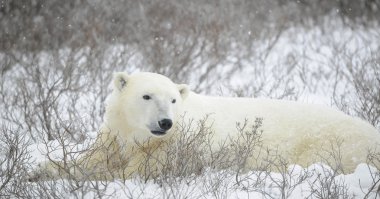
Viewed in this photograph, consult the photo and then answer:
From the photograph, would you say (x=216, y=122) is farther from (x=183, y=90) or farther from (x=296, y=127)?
(x=296, y=127)

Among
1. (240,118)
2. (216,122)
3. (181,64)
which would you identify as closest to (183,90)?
(216,122)

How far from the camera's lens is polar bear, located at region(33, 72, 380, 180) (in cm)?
289

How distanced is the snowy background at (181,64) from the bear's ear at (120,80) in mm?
382

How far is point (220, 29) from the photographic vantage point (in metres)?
8.22

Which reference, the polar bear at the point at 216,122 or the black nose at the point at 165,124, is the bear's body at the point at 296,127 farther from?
the black nose at the point at 165,124

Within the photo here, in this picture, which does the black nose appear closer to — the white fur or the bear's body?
the white fur

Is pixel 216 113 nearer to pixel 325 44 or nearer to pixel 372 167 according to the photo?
pixel 372 167

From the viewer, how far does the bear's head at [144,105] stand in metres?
2.82

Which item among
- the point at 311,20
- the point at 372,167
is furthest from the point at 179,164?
the point at 311,20

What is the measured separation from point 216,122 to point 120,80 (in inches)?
28.3

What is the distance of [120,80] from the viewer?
3.08 meters

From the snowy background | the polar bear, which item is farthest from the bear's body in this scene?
the snowy background

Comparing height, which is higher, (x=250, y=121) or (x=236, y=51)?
(x=236, y=51)

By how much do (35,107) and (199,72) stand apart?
2.74 meters
